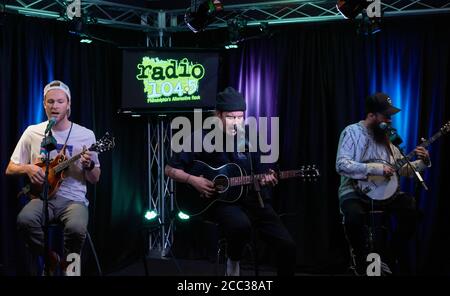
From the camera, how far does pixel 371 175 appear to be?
16.3 feet

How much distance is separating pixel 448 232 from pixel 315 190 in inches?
61.0

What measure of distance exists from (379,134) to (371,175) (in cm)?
50

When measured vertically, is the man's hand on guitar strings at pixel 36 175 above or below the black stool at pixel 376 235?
above

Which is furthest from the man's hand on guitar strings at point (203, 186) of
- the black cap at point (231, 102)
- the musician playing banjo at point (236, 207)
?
the black cap at point (231, 102)

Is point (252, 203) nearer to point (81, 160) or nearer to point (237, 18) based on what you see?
point (81, 160)

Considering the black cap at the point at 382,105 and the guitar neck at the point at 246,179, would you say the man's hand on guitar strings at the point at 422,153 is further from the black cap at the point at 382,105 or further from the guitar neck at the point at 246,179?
the guitar neck at the point at 246,179

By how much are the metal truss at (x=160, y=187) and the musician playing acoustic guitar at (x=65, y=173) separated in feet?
5.84

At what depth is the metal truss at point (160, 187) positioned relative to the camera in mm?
6555

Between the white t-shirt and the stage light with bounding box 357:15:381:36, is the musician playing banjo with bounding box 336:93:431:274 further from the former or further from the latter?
the white t-shirt

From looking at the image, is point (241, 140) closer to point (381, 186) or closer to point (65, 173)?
point (381, 186)

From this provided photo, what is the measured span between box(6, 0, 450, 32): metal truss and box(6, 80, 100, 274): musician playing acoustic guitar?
4.14ft

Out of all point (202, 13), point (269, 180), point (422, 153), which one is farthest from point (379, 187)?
point (202, 13)

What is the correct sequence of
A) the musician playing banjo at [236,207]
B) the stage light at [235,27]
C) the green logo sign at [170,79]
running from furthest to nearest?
the green logo sign at [170,79] → the stage light at [235,27] → the musician playing banjo at [236,207]
